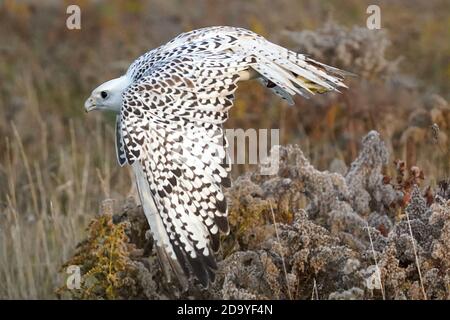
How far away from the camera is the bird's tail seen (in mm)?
6676

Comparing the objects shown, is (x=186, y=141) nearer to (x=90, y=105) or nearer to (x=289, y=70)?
(x=289, y=70)

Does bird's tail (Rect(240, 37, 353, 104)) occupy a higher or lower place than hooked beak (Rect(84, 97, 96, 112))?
higher

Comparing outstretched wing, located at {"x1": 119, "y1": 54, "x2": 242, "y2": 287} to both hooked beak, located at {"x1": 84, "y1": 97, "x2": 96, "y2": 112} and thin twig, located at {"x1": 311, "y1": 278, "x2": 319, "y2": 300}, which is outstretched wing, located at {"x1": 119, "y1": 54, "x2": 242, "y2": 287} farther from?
hooked beak, located at {"x1": 84, "y1": 97, "x2": 96, "y2": 112}

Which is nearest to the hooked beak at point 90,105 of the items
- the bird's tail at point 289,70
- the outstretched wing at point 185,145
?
the outstretched wing at point 185,145

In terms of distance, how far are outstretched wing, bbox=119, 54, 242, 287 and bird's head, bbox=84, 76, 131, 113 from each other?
23.2 inches

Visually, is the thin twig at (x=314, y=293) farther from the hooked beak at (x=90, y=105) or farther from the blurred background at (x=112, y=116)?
the hooked beak at (x=90, y=105)

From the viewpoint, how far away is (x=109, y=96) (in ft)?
22.9

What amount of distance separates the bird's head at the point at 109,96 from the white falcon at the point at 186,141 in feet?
0.22

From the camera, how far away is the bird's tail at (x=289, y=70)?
668cm

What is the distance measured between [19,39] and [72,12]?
3.30ft

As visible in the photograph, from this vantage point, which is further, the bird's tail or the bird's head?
the bird's head

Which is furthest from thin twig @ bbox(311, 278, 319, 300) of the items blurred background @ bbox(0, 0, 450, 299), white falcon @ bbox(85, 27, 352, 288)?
blurred background @ bbox(0, 0, 450, 299)
